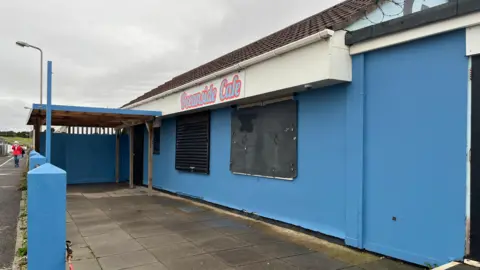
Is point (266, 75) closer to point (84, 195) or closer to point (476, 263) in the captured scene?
point (476, 263)

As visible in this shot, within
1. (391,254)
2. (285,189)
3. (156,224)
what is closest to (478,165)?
(391,254)

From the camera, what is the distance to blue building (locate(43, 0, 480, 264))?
14.1 ft

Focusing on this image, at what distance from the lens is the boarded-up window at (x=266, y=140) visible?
7.01 m

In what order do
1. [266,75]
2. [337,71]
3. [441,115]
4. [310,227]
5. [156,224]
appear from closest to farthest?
[441,115] < [337,71] < [310,227] < [266,75] < [156,224]

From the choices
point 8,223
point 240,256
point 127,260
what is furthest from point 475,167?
point 8,223

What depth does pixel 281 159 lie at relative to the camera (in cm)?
720

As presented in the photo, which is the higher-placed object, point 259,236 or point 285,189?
point 285,189

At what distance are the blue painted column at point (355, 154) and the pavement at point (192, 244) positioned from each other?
0.35 metres

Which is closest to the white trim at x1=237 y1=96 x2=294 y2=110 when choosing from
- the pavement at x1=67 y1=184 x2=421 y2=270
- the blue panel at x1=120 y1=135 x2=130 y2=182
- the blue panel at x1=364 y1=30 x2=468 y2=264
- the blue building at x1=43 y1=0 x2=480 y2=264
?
the blue building at x1=43 y1=0 x2=480 y2=264

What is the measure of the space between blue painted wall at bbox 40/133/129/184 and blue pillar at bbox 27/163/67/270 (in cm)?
1335

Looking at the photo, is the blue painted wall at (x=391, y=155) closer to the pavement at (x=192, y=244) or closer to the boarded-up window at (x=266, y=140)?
the boarded-up window at (x=266, y=140)

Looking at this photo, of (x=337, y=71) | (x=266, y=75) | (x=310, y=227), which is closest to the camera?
(x=337, y=71)

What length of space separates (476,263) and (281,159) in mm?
3752

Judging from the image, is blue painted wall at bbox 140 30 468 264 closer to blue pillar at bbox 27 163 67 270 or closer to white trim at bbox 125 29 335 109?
white trim at bbox 125 29 335 109
